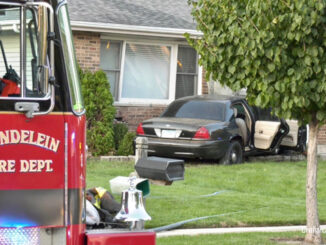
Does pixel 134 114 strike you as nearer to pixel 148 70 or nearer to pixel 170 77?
pixel 148 70

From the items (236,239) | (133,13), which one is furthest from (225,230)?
(133,13)

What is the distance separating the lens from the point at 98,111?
19156 millimetres

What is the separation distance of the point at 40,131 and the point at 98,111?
1288 centimetres

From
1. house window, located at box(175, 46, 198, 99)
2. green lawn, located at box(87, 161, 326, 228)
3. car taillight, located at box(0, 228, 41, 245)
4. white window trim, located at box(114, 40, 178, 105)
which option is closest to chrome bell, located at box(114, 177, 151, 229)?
car taillight, located at box(0, 228, 41, 245)

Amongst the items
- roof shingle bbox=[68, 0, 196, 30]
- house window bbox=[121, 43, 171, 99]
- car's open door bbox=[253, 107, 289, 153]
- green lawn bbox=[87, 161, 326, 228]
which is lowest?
green lawn bbox=[87, 161, 326, 228]

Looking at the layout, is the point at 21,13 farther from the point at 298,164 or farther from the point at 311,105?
the point at 298,164

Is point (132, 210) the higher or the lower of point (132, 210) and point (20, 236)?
the higher

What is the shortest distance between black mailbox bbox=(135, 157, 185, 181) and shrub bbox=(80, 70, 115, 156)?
10.9 metres

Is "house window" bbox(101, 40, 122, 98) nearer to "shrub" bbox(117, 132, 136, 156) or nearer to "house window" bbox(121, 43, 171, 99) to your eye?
"house window" bbox(121, 43, 171, 99)

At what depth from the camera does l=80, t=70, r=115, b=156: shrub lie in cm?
1856

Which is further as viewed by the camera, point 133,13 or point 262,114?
point 133,13

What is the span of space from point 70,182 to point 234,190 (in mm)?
8572

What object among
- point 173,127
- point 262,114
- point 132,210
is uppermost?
point 262,114

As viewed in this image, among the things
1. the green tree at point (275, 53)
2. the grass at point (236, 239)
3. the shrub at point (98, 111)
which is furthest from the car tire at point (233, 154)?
the green tree at point (275, 53)
